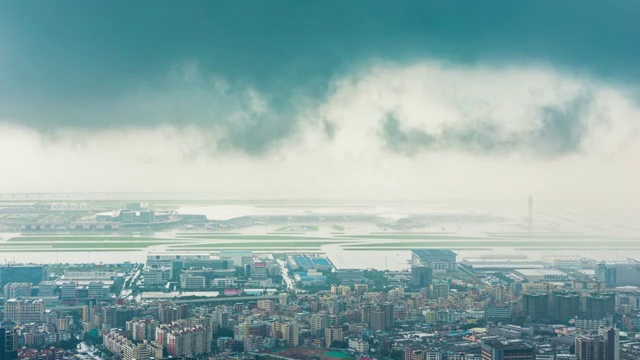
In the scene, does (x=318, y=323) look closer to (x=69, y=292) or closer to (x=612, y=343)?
(x=612, y=343)

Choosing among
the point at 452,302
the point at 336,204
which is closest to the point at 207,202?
the point at 336,204

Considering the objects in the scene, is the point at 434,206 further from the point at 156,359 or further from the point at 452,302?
the point at 156,359

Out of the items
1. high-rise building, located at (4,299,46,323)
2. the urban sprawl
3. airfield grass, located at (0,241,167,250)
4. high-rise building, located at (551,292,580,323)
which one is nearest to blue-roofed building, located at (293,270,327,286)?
the urban sprawl

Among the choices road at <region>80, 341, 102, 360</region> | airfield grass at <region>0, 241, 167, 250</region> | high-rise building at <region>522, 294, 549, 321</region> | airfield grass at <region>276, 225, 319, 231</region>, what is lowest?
road at <region>80, 341, 102, 360</region>

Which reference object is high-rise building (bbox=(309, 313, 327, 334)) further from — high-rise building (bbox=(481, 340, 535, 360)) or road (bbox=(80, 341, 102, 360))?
road (bbox=(80, 341, 102, 360))

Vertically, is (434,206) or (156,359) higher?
(434,206)
